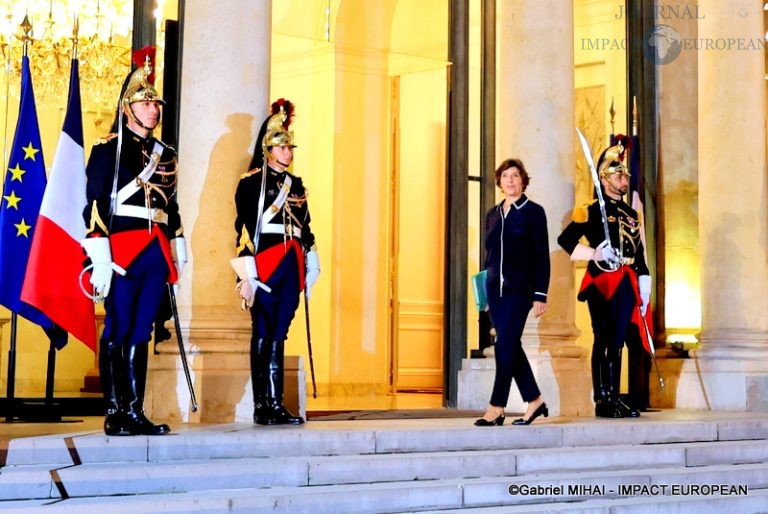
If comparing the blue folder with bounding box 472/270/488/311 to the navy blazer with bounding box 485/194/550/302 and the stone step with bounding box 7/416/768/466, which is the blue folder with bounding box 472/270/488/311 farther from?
the navy blazer with bounding box 485/194/550/302

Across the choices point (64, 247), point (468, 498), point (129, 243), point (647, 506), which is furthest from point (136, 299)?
point (647, 506)

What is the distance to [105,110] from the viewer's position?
10.9 meters

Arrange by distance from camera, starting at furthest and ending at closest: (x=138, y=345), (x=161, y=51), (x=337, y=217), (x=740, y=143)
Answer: (x=337, y=217)
(x=740, y=143)
(x=161, y=51)
(x=138, y=345)

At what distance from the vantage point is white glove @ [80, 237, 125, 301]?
7465mm

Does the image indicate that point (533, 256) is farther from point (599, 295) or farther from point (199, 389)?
point (199, 389)

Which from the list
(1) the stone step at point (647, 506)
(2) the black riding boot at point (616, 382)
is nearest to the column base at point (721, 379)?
(2) the black riding boot at point (616, 382)

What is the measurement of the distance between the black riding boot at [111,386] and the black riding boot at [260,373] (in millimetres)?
1255

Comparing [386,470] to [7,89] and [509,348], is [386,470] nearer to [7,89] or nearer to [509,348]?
[509,348]

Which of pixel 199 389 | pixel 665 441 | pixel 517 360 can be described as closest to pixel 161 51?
pixel 199 389

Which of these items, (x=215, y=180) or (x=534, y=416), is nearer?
(x=534, y=416)

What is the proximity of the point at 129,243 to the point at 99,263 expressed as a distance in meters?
0.26

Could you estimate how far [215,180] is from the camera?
30.2 feet

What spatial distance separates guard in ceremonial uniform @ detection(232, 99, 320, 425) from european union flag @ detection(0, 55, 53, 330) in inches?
52.5

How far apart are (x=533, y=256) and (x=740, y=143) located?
14.0ft
